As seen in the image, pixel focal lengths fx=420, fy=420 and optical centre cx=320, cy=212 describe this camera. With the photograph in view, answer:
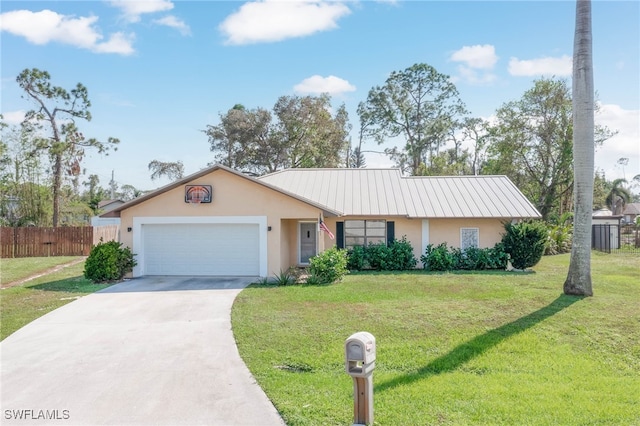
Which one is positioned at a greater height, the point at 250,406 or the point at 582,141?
the point at 582,141

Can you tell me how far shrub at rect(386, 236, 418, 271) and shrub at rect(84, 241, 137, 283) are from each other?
9708mm

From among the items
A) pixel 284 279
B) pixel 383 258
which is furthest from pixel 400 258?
pixel 284 279

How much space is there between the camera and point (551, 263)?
62.6 ft

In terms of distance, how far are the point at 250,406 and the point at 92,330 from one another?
5.18 metres

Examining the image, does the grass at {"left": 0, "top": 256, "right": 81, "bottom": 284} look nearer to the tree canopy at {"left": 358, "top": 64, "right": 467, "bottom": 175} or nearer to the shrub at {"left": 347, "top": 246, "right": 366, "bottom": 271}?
the shrub at {"left": 347, "top": 246, "right": 366, "bottom": 271}

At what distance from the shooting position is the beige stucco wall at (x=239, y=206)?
14734 millimetres

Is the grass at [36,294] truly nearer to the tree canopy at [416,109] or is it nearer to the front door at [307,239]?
the front door at [307,239]

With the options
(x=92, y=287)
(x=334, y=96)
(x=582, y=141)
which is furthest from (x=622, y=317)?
(x=334, y=96)

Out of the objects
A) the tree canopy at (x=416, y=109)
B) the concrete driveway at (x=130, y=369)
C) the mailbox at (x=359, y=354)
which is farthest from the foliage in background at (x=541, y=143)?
the mailbox at (x=359, y=354)

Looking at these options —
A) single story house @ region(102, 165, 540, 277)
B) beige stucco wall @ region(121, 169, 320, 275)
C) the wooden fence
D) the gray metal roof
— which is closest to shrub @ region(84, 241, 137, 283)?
single story house @ region(102, 165, 540, 277)

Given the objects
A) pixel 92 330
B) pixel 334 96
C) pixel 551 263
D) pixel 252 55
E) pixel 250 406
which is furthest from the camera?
pixel 334 96

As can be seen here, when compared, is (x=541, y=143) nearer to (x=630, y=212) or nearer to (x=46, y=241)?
(x=630, y=212)

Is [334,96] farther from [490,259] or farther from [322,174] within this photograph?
[490,259]

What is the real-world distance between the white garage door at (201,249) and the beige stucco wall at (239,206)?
0.53m
